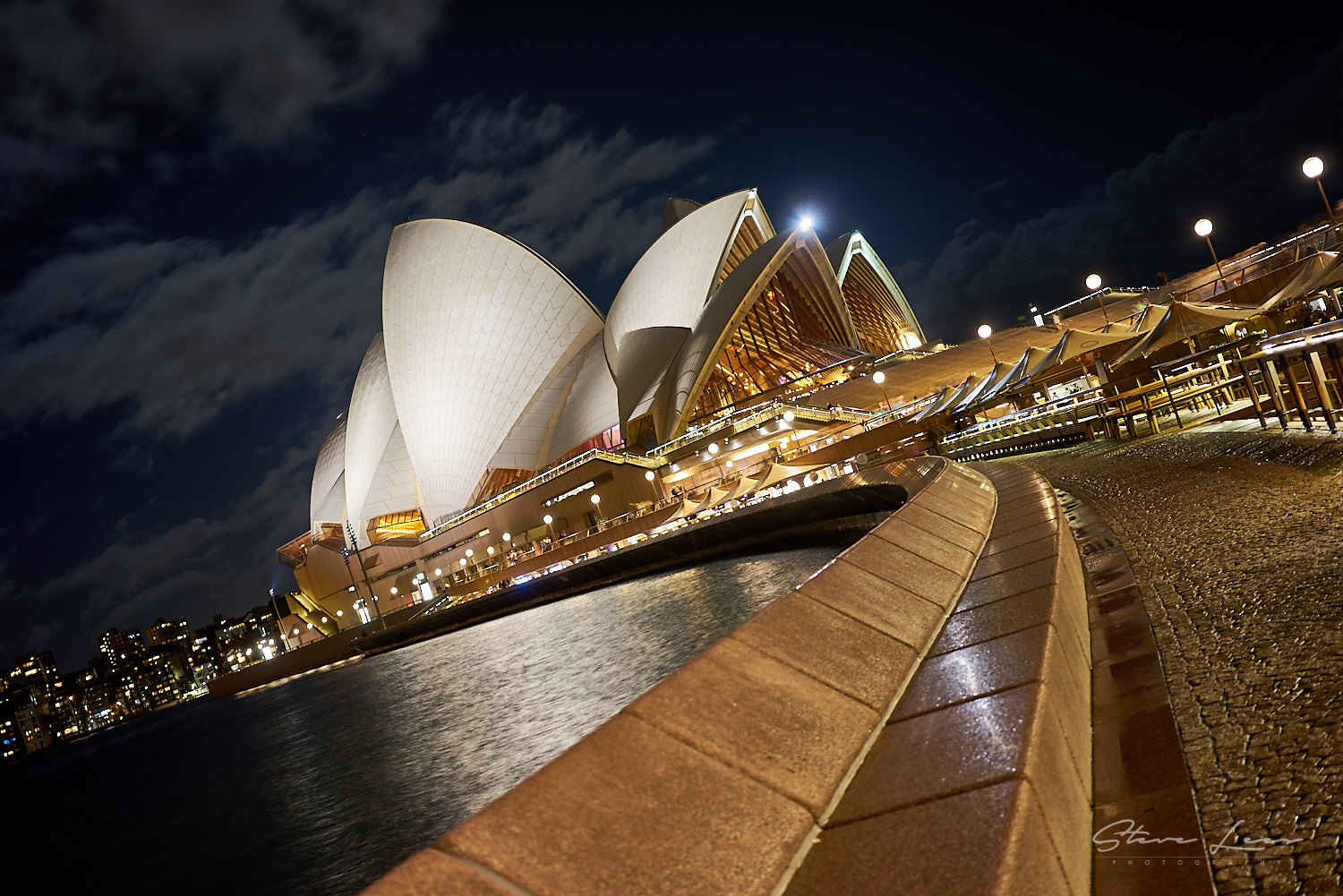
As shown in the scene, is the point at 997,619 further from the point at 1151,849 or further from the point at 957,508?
the point at 957,508

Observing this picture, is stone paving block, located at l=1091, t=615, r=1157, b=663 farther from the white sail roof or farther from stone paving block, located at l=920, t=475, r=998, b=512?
the white sail roof

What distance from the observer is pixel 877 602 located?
310 centimetres

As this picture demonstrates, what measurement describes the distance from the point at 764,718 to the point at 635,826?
562 mm

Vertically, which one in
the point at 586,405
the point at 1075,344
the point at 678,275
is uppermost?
the point at 678,275

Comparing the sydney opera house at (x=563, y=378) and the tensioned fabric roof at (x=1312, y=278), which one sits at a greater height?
the sydney opera house at (x=563, y=378)

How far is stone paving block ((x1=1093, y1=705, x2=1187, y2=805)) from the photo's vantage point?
1830 mm

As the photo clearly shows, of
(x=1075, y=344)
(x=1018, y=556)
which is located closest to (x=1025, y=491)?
(x=1018, y=556)

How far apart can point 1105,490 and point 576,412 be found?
35128 millimetres

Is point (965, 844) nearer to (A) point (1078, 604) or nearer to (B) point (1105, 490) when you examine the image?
(A) point (1078, 604)

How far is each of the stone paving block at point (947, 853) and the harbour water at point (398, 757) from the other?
424 centimetres

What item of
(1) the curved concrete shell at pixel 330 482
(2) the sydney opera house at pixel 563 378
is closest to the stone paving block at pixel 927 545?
(2) the sydney opera house at pixel 563 378

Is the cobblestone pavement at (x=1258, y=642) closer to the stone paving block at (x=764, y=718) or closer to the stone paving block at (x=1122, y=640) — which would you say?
the stone paving block at (x=1122, y=640)

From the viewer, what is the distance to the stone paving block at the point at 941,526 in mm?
4551

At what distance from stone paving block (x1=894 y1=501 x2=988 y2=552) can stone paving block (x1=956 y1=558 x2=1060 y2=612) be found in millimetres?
890
